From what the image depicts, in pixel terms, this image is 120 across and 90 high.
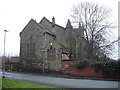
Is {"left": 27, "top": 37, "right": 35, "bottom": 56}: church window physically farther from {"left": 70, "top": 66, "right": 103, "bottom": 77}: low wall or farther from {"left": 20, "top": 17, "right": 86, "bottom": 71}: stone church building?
{"left": 70, "top": 66, "right": 103, "bottom": 77}: low wall

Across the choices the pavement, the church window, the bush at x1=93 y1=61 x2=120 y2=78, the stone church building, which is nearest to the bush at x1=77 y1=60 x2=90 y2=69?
the bush at x1=93 y1=61 x2=120 y2=78

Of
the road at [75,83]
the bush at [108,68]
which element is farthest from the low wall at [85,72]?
the road at [75,83]

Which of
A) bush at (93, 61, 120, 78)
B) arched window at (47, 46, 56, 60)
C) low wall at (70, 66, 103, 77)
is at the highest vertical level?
arched window at (47, 46, 56, 60)

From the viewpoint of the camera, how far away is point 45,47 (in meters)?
30.6

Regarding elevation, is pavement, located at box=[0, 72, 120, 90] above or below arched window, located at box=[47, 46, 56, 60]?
below

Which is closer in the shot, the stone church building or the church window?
the stone church building

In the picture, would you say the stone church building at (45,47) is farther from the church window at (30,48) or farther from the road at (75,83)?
the road at (75,83)

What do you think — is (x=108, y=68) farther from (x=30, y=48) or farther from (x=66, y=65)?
(x=30, y=48)

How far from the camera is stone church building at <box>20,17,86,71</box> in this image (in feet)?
94.3

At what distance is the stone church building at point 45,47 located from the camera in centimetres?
2875

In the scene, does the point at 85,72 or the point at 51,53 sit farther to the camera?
the point at 51,53

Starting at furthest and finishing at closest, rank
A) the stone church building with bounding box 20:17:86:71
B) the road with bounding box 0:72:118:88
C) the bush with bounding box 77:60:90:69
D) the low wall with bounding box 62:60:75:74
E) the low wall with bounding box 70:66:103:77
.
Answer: the stone church building with bounding box 20:17:86:71
the low wall with bounding box 62:60:75:74
the bush with bounding box 77:60:90:69
the low wall with bounding box 70:66:103:77
the road with bounding box 0:72:118:88

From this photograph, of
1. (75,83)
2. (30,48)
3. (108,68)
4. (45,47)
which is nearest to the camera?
(75,83)

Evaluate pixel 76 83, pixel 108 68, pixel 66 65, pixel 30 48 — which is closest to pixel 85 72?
pixel 108 68
